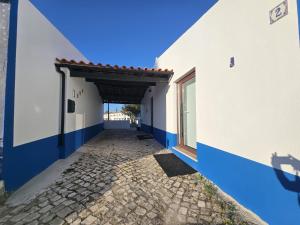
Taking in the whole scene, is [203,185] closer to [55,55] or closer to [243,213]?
[243,213]

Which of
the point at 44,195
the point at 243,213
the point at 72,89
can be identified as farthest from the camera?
the point at 72,89

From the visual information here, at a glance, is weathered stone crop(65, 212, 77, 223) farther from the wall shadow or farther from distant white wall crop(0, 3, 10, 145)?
the wall shadow

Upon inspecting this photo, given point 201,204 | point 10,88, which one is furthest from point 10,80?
point 201,204

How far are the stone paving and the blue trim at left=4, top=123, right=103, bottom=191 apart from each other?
0.51 meters

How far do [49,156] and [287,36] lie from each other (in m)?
4.97

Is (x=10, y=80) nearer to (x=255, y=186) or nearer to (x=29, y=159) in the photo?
(x=29, y=159)

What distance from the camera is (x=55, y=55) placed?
4.02 meters

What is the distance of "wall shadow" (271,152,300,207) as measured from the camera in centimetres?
147

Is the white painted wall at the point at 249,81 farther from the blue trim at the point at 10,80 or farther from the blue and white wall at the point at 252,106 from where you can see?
the blue trim at the point at 10,80

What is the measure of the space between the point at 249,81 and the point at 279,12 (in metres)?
0.82

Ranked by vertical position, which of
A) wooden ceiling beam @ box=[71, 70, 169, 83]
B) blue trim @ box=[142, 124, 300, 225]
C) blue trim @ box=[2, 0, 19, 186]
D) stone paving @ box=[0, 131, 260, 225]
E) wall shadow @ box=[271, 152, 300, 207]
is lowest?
stone paving @ box=[0, 131, 260, 225]

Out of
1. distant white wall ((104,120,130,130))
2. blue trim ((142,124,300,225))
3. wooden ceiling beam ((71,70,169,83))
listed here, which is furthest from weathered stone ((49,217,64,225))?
distant white wall ((104,120,130,130))

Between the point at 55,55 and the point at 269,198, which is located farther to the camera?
the point at 55,55

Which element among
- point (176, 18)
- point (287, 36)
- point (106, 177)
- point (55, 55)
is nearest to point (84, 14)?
point (55, 55)
